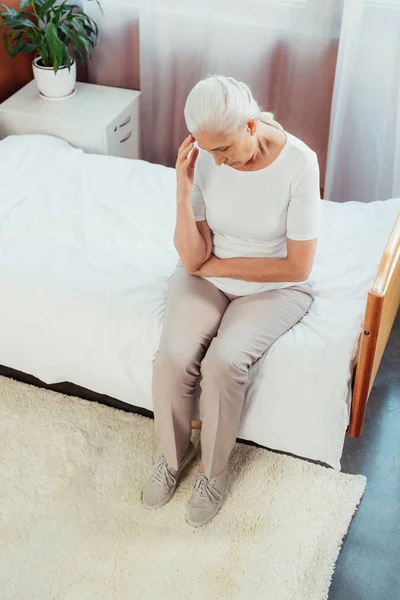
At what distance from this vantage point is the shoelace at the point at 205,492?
1.85m

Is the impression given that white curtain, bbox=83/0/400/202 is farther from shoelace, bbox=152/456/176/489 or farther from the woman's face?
shoelace, bbox=152/456/176/489

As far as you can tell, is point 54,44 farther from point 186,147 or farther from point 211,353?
point 211,353

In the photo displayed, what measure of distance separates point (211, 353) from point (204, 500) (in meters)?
0.41

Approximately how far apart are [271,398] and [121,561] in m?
0.55

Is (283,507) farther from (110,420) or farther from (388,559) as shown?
(110,420)

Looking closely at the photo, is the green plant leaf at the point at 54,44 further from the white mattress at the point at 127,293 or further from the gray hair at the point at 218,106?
the gray hair at the point at 218,106

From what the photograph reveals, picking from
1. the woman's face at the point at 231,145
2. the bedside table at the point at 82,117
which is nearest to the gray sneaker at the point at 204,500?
the woman's face at the point at 231,145

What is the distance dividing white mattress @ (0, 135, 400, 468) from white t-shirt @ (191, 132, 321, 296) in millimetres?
225

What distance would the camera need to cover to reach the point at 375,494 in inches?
76.4

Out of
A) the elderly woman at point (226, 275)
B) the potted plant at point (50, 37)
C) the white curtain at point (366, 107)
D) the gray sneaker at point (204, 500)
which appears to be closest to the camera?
the elderly woman at point (226, 275)

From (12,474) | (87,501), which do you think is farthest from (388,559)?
(12,474)

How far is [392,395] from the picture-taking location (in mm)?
2234

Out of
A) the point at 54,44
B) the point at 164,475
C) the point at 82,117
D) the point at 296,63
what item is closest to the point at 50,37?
the point at 54,44

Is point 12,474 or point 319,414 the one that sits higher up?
point 319,414
